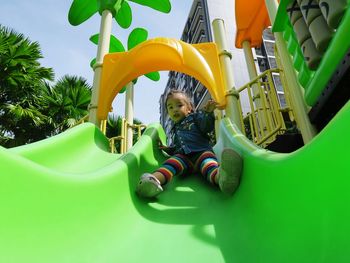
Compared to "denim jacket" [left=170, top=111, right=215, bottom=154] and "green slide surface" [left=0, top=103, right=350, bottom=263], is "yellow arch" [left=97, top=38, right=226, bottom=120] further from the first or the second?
"green slide surface" [left=0, top=103, right=350, bottom=263]

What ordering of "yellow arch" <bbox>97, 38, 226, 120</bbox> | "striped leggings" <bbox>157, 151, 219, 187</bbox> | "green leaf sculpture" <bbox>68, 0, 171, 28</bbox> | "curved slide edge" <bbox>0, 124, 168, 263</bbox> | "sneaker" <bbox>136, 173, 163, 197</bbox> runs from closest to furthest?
"curved slide edge" <bbox>0, 124, 168, 263</bbox>
"sneaker" <bbox>136, 173, 163, 197</bbox>
"striped leggings" <bbox>157, 151, 219, 187</bbox>
"yellow arch" <bbox>97, 38, 226, 120</bbox>
"green leaf sculpture" <bbox>68, 0, 171, 28</bbox>

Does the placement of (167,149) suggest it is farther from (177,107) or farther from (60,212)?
(60,212)

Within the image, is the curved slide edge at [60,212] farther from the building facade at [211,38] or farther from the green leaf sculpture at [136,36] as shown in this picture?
the building facade at [211,38]

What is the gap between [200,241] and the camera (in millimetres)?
1116

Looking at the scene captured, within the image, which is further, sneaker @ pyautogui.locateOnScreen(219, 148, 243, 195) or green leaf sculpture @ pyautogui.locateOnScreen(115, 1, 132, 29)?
green leaf sculpture @ pyautogui.locateOnScreen(115, 1, 132, 29)

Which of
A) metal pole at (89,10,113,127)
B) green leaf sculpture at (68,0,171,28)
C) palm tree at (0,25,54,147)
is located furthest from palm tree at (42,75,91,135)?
metal pole at (89,10,113,127)

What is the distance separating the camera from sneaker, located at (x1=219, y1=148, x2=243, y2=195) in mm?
1436

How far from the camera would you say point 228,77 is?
3.35m

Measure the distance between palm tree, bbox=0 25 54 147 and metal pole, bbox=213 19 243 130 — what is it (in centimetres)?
468

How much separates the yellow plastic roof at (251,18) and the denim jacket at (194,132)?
8.58 ft

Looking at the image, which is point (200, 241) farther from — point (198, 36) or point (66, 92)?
point (198, 36)

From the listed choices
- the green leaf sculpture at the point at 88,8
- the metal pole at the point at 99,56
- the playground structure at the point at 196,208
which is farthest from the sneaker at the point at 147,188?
the green leaf sculpture at the point at 88,8

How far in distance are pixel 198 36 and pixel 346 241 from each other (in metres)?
22.9

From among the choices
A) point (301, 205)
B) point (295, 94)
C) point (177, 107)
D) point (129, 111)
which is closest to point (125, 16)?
point (129, 111)
